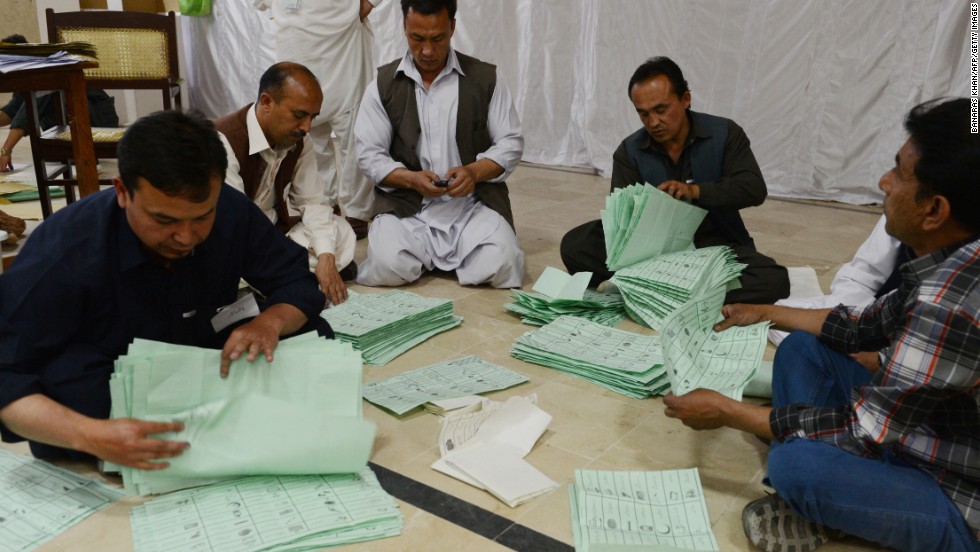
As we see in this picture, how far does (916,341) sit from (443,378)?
1.30 m

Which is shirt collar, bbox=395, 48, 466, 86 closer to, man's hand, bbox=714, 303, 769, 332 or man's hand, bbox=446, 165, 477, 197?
man's hand, bbox=446, 165, 477, 197

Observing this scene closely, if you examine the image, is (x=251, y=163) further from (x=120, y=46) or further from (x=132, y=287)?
(x=120, y=46)

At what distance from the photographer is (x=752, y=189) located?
280 centimetres

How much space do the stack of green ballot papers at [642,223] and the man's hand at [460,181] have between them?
614 mm

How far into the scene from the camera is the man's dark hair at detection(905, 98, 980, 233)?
127 centimetres

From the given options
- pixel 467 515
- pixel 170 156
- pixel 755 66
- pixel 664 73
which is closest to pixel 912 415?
pixel 467 515

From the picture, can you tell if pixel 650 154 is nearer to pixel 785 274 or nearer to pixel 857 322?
pixel 785 274

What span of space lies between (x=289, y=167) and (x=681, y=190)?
1.40 metres

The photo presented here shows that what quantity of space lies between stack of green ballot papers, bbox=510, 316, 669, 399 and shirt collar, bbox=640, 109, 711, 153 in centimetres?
72

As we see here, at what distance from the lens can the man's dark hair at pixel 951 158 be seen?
1271mm

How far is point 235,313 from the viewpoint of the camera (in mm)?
1918

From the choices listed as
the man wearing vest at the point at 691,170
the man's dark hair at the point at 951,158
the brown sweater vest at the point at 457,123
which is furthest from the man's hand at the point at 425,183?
the man's dark hair at the point at 951,158

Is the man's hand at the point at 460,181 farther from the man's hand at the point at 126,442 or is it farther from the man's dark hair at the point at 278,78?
the man's hand at the point at 126,442

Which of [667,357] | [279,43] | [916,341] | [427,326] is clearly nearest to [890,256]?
[667,357]
